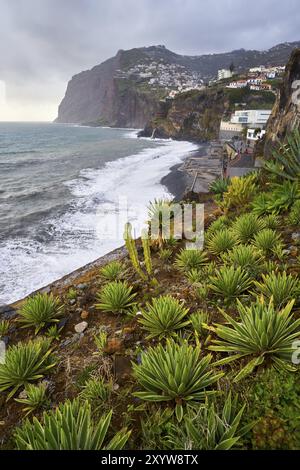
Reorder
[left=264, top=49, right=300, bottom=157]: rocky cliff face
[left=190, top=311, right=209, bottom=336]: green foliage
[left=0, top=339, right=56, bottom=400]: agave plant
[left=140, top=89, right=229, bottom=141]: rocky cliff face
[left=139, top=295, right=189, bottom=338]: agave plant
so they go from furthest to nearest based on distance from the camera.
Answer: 1. [left=140, top=89, right=229, bottom=141]: rocky cliff face
2. [left=264, top=49, right=300, bottom=157]: rocky cliff face
3. [left=139, top=295, right=189, bottom=338]: agave plant
4. [left=190, top=311, right=209, bottom=336]: green foliage
5. [left=0, top=339, right=56, bottom=400]: agave plant

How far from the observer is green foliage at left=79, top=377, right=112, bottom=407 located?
10.8 ft

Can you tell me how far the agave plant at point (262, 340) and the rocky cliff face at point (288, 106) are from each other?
1021 centimetres

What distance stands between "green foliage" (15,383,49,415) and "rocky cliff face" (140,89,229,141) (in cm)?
9115

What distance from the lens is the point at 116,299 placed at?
5.41m

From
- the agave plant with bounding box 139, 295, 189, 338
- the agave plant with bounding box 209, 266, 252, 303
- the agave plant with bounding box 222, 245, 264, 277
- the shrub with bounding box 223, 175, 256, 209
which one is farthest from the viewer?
the shrub with bounding box 223, 175, 256, 209

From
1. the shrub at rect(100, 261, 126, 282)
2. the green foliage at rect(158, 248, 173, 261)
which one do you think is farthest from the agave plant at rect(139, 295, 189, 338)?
the green foliage at rect(158, 248, 173, 261)

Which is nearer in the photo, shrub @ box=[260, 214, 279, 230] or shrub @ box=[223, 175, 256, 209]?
shrub @ box=[260, 214, 279, 230]

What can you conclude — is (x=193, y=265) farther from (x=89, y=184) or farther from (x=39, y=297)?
(x=89, y=184)

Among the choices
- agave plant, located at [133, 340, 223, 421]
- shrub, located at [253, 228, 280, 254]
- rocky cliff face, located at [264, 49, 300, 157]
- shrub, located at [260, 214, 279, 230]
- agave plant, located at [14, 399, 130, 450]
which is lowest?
agave plant, located at [14, 399, 130, 450]

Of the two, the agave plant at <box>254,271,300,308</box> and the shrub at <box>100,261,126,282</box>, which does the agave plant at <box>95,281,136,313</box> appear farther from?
the agave plant at <box>254,271,300,308</box>

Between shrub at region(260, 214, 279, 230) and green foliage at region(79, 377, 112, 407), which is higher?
shrub at region(260, 214, 279, 230)

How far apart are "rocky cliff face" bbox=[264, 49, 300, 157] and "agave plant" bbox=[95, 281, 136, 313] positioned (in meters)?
9.74

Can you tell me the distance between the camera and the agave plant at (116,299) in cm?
540

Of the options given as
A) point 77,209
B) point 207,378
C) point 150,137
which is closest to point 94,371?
point 207,378
